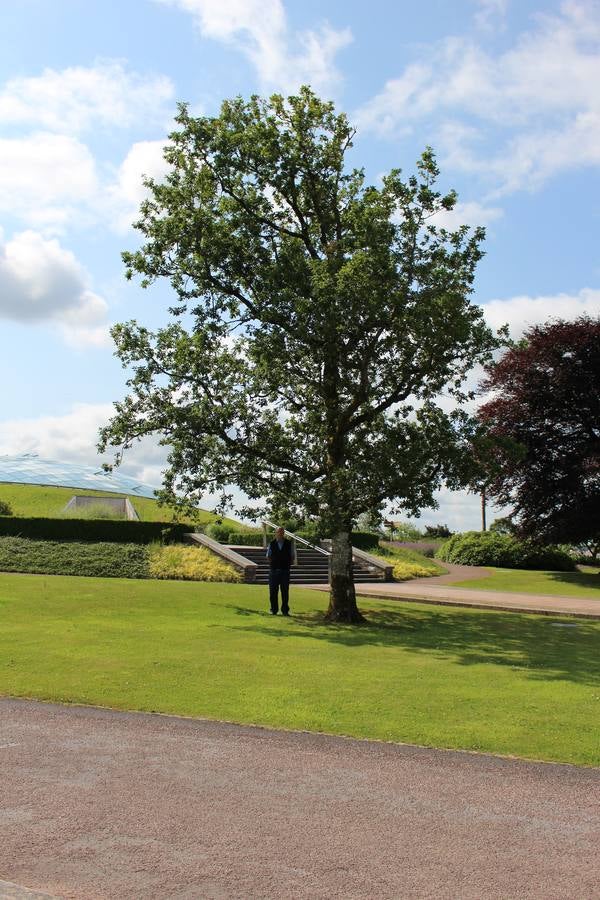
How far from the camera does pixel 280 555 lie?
18.1m

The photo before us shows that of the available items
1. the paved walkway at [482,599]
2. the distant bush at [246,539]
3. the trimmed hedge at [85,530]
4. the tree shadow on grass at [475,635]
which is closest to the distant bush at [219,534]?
the distant bush at [246,539]

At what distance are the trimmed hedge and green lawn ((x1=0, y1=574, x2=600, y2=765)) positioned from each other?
1024cm

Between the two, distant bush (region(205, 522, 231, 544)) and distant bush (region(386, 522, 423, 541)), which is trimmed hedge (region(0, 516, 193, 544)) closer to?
distant bush (region(205, 522, 231, 544))

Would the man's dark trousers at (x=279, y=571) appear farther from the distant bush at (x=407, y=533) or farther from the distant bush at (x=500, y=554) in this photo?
the distant bush at (x=407, y=533)

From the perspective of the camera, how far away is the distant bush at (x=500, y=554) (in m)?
37.3

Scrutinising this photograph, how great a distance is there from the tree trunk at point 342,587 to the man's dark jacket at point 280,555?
3.48 ft

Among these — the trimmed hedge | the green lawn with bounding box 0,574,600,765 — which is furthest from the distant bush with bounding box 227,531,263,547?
the green lawn with bounding box 0,574,600,765

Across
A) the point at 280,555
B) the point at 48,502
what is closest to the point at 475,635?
the point at 280,555

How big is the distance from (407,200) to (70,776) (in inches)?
586

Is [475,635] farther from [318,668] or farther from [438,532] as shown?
[438,532]

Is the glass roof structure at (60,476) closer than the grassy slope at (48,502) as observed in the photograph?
No

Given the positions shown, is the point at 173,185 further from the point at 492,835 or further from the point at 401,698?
the point at 492,835

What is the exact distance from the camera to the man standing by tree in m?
18.1

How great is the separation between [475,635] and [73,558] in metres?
15.2
